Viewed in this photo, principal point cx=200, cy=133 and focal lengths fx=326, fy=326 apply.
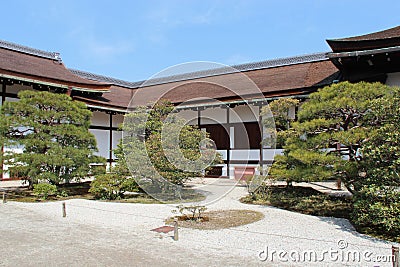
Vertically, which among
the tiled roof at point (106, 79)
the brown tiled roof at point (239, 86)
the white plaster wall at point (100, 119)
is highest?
the tiled roof at point (106, 79)

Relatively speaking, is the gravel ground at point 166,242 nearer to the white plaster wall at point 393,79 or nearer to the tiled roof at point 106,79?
the white plaster wall at point 393,79

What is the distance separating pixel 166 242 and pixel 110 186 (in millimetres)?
A: 4962

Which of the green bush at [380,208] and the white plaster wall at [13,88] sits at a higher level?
the white plaster wall at [13,88]

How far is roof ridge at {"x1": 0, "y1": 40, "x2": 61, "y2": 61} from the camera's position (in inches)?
609

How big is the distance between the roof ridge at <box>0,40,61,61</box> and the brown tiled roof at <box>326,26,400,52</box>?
13791mm

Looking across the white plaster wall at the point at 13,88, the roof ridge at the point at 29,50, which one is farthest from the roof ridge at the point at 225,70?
the white plaster wall at the point at 13,88

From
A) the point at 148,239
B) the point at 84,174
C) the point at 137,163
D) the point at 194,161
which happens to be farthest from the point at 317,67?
the point at 148,239

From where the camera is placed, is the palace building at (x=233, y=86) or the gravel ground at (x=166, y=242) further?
the palace building at (x=233, y=86)

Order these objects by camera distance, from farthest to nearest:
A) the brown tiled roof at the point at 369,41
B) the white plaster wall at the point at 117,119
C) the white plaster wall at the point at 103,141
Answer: the white plaster wall at the point at 117,119 → the white plaster wall at the point at 103,141 → the brown tiled roof at the point at 369,41

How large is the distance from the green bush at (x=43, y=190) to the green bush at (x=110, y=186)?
110cm

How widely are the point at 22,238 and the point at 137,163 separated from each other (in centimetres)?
445

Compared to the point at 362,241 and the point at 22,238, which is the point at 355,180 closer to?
the point at 362,241

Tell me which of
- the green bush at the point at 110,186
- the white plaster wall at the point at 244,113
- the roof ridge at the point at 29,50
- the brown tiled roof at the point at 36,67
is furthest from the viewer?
the roof ridge at the point at 29,50

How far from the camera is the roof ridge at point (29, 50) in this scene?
15.5m
